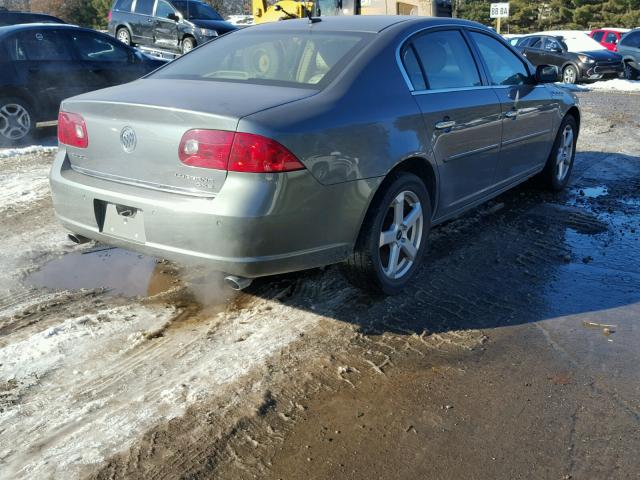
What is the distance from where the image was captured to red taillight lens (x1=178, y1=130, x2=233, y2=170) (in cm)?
302

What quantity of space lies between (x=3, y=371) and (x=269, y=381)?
1.27 metres

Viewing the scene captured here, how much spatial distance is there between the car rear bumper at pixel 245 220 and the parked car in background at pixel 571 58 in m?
18.2

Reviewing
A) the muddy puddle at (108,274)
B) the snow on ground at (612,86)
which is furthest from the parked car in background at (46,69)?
the snow on ground at (612,86)

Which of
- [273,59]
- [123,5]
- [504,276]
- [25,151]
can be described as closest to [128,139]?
[273,59]

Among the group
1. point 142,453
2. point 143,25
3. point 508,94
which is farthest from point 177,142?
point 143,25

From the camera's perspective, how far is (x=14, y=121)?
8266mm

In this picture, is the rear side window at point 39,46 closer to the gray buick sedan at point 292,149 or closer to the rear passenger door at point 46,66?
the rear passenger door at point 46,66

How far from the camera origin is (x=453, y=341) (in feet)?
11.2

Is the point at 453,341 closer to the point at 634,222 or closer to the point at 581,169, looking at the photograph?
the point at 634,222

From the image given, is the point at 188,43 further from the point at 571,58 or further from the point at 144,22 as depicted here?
the point at 571,58

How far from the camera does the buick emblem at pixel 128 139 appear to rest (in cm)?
329

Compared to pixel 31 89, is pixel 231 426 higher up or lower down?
lower down

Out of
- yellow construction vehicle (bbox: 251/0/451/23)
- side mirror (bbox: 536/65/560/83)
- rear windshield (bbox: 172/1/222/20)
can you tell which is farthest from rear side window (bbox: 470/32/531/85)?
rear windshield (bbox: 172/1/222/20)

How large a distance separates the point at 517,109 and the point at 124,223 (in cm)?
331
